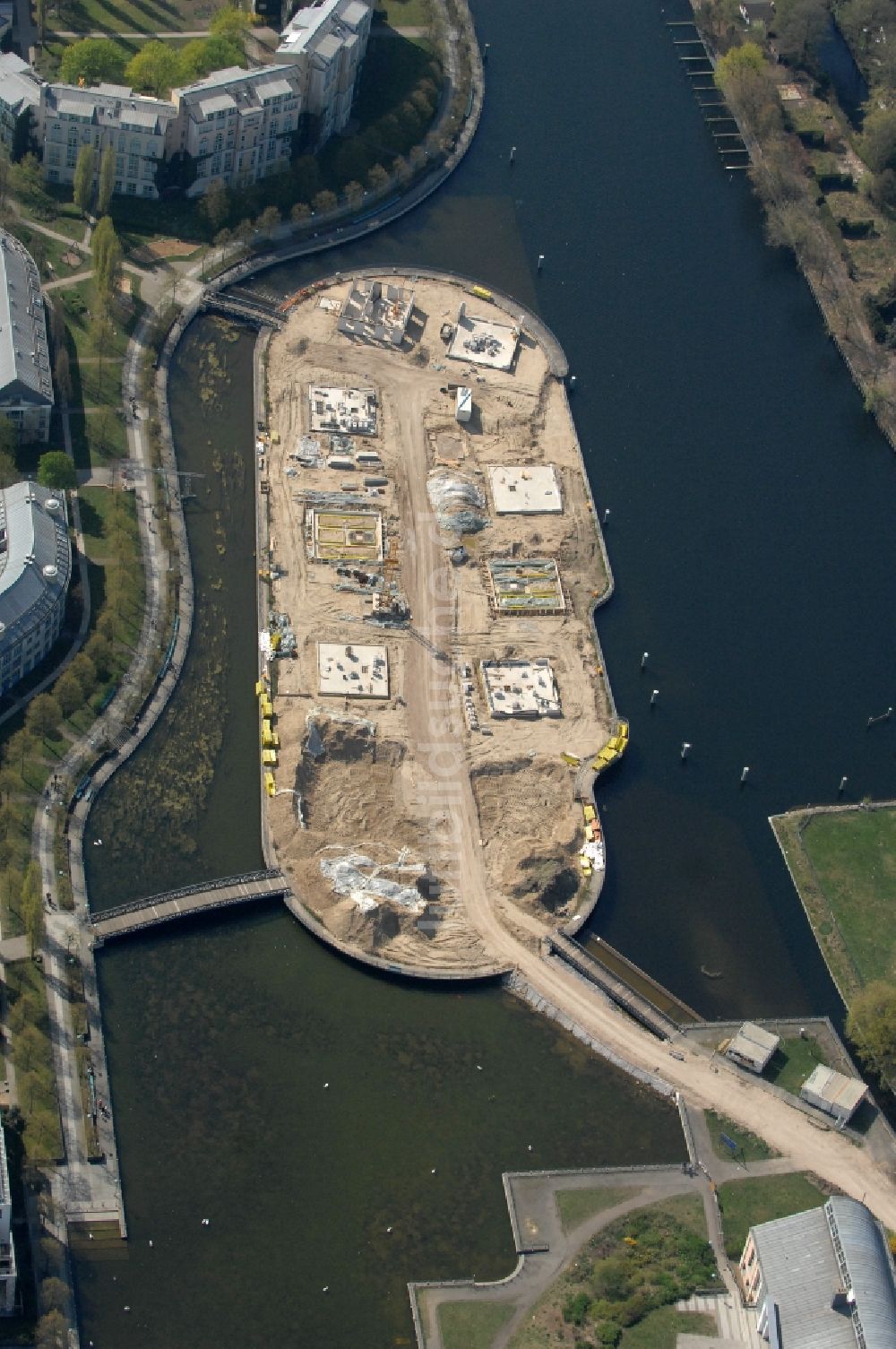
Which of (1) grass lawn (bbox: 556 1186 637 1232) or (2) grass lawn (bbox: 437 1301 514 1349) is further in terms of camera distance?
(1) grass lawn (bbox: 556 1186 637 1232)

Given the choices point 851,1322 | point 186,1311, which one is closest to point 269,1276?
point 186,1311

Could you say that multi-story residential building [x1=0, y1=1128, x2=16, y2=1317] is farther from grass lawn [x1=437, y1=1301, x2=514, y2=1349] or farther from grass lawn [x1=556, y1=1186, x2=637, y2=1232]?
grass lawn [x1=556, y1=1186, x2=637, y2=1232]

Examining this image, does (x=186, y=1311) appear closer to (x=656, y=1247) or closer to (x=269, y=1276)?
(x=269, y=1276)

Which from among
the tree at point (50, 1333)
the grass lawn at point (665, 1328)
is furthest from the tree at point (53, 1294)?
the grass lawn at point (665, 1328)

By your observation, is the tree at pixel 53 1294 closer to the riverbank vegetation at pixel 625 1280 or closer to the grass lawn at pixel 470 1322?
the grass lawn at pixel 470 1322

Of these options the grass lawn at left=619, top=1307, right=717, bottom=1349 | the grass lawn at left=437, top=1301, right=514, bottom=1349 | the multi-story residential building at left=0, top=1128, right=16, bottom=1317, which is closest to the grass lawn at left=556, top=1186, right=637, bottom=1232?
the grass lawn at left=437, top=1301, right=514, bottom=1349
